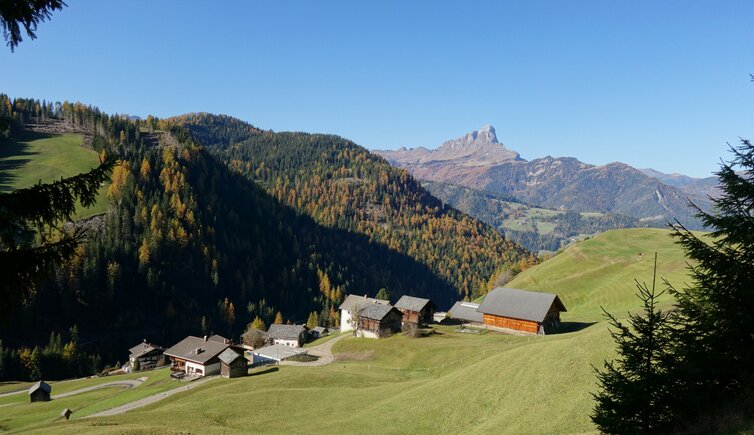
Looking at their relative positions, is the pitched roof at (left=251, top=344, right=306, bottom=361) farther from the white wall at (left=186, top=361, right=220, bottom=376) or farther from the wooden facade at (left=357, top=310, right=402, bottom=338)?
the wooden facade at (left=357, top=310, right=402, bottom=338)

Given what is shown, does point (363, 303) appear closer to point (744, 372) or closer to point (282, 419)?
point (282, 419)

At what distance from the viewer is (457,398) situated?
45875 millimetres

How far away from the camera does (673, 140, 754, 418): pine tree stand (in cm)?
1875

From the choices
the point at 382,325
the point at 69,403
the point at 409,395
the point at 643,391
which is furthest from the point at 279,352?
the point at 643,391

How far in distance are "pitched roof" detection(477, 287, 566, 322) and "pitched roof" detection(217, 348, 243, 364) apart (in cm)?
5132

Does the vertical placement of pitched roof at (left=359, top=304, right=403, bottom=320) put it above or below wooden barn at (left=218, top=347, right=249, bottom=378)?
above

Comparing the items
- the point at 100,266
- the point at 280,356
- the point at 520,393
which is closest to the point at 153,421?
the point at 520,393

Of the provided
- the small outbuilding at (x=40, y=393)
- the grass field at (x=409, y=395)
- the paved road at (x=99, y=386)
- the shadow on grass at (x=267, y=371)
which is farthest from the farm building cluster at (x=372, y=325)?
the small outbuilding at (x=40, y=393)

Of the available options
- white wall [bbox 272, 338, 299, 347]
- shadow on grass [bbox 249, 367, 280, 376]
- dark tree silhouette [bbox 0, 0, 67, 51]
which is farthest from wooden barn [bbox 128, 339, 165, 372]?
dark tree silhouette [bbox 0, 0, 67, 51]

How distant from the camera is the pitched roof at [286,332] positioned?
391 feet

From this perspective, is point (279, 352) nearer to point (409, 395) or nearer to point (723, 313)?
point (409, 395)

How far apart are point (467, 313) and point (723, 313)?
296ft

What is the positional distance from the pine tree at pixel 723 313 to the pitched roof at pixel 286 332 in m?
107

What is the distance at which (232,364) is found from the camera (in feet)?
267
